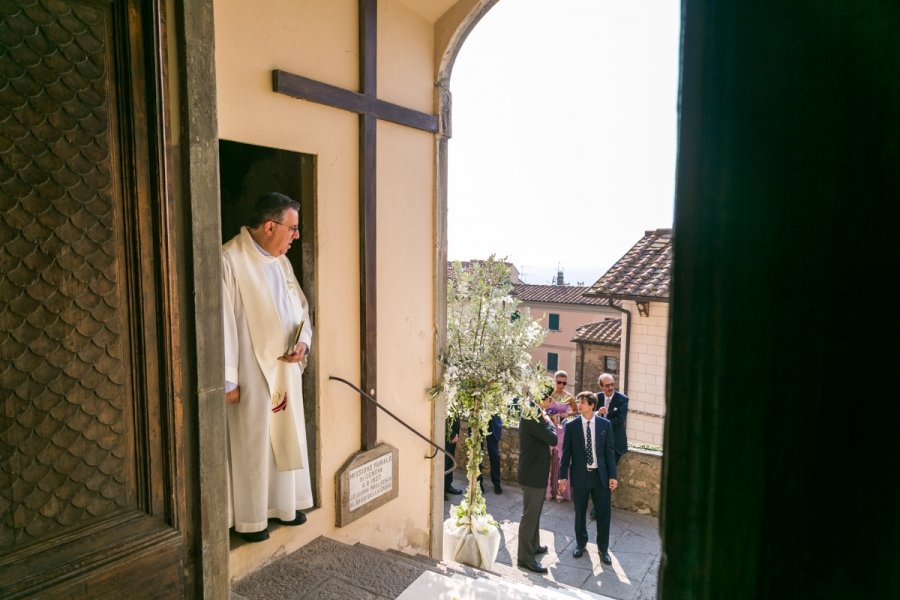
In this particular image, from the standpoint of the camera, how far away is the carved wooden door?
1918mm

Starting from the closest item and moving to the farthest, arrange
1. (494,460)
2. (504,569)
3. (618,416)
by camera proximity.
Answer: (504,569)
(618,416)
(494,460)

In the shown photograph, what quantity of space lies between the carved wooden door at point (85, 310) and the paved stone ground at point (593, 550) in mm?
4774

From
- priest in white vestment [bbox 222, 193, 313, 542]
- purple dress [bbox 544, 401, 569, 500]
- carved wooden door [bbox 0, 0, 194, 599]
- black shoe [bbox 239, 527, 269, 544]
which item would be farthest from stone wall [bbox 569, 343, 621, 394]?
carved wooden door [bbox 0, 0, 194, 599]

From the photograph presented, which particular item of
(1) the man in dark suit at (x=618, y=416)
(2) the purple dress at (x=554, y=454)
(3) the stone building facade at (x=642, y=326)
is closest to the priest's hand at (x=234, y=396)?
(1) the man in dark suit at (x=618, y=416)

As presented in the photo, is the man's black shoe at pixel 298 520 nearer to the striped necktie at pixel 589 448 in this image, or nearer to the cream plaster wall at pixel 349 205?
the cream plaster wall at pixel 349 205

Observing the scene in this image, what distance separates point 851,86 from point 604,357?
22.0 metres

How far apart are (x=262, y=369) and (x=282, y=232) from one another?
855 mm

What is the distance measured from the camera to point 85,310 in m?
2.09

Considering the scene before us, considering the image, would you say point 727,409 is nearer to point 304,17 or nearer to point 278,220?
point 278,220

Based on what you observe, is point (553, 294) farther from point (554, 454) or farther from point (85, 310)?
point (85, 310)

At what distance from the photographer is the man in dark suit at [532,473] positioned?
627cm

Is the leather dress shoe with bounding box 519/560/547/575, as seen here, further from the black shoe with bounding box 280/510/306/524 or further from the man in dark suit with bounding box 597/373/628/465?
the black shoe with bounding box 280/510/306/524

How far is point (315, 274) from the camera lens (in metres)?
4.33

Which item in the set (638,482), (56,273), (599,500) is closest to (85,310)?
(56,273)
